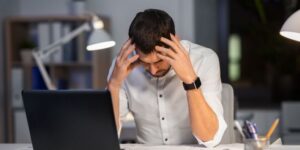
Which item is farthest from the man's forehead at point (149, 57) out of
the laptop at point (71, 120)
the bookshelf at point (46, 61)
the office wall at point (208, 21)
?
the office wall at point (208, 21)

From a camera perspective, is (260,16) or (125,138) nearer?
(125,138)

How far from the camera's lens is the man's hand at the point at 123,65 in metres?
2.17

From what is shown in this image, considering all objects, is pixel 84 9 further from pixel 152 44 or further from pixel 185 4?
pixel 152 44

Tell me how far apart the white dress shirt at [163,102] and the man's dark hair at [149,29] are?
0.26 metres

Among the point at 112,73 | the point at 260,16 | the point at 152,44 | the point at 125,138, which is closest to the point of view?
the point at 152,44

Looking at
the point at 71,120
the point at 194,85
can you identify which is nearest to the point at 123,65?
the point at 194,85

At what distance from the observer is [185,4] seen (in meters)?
4.60

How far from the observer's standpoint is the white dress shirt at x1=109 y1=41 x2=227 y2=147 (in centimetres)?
229

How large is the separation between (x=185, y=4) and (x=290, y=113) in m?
1.22

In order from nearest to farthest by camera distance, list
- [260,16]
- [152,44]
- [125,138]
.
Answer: [152,44] → [125,138] → [260,16]

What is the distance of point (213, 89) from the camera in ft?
7.19

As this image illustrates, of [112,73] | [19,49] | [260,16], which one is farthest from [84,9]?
[112,73]

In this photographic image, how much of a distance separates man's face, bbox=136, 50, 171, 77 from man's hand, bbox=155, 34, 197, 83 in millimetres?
31

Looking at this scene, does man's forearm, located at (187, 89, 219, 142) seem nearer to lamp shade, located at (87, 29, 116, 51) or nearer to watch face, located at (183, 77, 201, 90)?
watch face, located at (183, 77, 201, 90)
